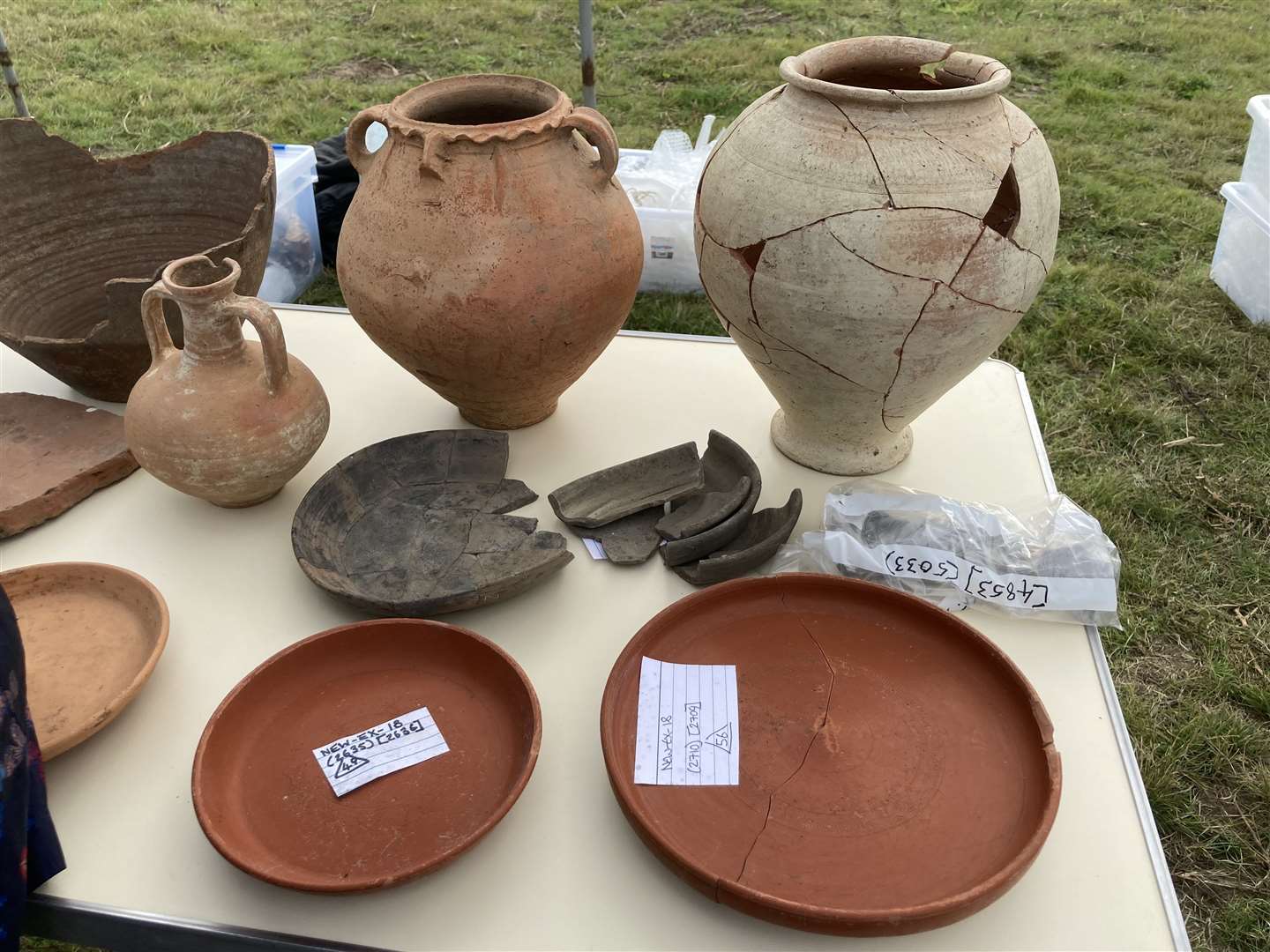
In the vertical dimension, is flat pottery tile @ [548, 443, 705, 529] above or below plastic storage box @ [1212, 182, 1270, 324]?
above

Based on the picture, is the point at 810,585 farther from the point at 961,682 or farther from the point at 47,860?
the point at 47,860

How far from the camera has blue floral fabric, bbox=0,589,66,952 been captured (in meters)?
0.78

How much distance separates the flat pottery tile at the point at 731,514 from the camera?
1164mm

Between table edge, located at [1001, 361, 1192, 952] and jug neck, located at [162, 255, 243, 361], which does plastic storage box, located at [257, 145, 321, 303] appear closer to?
jug neck, located at [162, 255, 243, 361]

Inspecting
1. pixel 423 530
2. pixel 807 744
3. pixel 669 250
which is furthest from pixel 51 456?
pixel 669 250

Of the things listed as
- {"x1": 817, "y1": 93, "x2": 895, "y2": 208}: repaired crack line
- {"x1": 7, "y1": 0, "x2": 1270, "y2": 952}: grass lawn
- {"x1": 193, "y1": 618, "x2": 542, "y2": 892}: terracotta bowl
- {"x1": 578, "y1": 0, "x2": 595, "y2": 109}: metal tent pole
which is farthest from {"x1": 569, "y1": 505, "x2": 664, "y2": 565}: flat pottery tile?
{"x1": 578, "y1": 0, "x2": 595, "y2": 109}: metal tent pole

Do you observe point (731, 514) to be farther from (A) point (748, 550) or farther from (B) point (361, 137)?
(B) point (361, 137)

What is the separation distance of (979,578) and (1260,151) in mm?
1898

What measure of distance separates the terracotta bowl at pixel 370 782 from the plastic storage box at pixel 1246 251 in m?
2.29

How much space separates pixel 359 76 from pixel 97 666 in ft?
10.8

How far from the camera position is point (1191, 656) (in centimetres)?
162

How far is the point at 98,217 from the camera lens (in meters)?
1.58

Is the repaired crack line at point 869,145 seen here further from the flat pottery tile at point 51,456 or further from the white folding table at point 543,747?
the flat pottery tile at point 51,456

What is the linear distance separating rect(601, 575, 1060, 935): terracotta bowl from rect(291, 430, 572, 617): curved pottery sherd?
0.71ft
